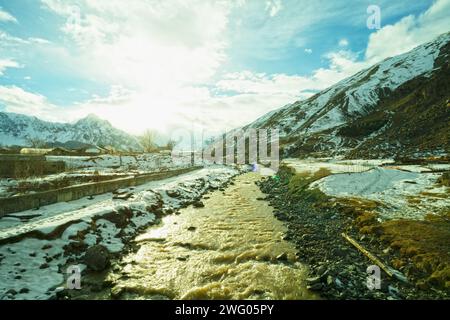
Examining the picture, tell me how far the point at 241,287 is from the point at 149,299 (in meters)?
4.07

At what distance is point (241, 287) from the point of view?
1198 cm

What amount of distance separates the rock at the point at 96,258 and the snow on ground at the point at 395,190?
18.6 metres

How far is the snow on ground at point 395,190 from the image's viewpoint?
19844 mm

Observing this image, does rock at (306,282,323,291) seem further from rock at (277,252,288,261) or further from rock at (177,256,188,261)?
rock at (177,256,188,261)

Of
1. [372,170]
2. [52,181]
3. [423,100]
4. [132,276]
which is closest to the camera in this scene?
[132,276]

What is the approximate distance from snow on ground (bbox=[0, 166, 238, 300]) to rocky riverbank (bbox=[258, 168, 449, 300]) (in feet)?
37.7

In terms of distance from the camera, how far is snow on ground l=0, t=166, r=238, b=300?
1145 cm

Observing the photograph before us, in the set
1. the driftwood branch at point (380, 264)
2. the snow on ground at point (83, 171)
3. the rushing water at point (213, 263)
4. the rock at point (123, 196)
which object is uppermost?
the snow on ground at point (83, 171)

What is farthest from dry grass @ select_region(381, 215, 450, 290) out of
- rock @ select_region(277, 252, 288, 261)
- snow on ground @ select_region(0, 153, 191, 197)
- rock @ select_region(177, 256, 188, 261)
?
snow on ground @ select_region(0, 153, 191, 197)

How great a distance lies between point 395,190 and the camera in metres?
26.2

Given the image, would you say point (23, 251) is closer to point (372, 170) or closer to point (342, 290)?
point (342, 290)

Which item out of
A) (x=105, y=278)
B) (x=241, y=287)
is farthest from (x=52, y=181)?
(x=241, y=287)

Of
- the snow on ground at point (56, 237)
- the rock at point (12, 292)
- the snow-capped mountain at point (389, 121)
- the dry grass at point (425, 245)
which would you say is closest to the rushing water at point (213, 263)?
the snow on ground at point (56, 237)

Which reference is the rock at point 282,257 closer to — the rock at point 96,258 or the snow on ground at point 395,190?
the snow on ground at point 395,190
